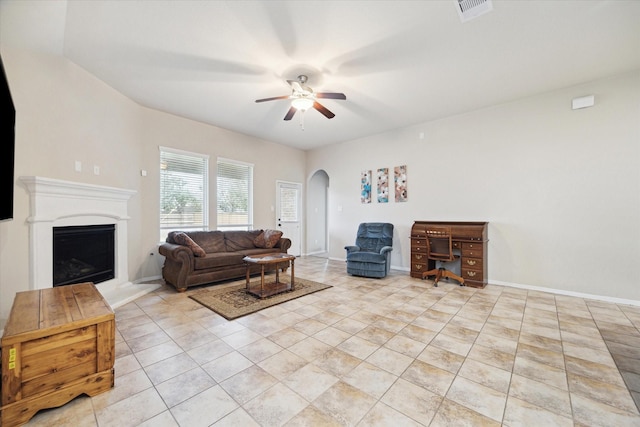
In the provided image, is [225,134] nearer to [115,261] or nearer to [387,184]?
[115,261]

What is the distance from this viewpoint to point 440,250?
4.67 metres

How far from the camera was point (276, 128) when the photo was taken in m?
5.28

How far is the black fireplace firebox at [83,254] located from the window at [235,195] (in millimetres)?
2023

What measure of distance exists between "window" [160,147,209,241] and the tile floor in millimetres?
1904

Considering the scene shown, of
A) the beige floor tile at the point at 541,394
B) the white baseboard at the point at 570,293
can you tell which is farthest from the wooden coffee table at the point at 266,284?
the white baseboard at the point at 570,293

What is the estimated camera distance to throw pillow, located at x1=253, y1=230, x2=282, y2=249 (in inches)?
200

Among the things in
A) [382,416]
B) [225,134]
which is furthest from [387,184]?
[382,416]

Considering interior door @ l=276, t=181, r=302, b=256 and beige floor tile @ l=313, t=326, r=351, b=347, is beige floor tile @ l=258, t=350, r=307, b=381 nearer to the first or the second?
beige floor tile @ l=313, t=326, r=351, b=347

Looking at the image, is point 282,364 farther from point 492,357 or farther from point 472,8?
point 472,8

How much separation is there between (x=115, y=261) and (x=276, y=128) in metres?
3.66

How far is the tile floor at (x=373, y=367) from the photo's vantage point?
1.49m

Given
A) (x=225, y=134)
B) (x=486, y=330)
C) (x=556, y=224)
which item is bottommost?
(x=486, y=330)

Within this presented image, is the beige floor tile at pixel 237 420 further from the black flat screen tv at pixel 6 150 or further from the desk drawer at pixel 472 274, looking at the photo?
the desk drawer at pixel 472 274

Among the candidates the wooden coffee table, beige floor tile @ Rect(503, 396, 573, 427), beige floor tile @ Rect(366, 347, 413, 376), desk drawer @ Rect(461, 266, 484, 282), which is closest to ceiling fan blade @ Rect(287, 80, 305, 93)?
the wooden coffee table
